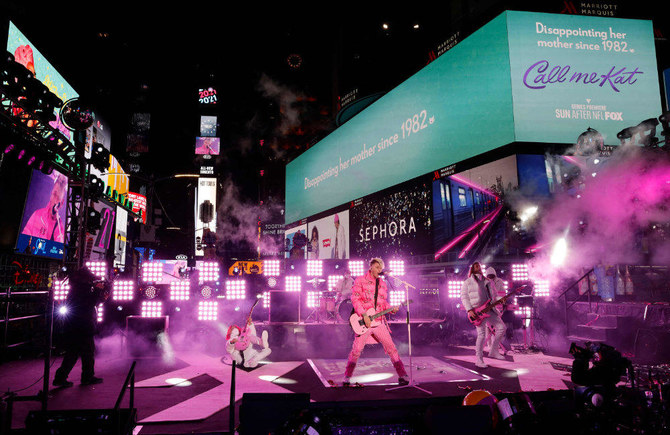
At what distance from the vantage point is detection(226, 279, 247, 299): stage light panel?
11695mm

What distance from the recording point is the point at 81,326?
715 centimetres

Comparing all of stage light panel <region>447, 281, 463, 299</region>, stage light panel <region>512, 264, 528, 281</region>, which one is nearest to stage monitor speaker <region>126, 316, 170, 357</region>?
stage light panel <region>447, 281, 463, 299</region>

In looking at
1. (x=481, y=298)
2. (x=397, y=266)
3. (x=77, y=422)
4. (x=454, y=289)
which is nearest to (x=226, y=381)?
(x=77, y=422)

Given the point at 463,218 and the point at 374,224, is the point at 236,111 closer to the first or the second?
the point at 374,224

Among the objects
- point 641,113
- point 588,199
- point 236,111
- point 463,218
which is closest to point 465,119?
point 463,218

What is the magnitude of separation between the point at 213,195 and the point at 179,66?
38.3 feet

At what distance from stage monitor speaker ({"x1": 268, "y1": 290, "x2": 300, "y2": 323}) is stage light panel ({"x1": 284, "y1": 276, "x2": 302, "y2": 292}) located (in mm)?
123

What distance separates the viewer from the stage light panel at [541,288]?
11688mm

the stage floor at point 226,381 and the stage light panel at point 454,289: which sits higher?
the stage light panel at point 454,289

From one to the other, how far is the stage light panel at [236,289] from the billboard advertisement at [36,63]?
6275 mm

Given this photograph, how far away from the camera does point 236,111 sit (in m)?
36.8

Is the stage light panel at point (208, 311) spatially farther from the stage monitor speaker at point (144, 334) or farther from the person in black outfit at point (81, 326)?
the person in black outfit at point (81, 326)

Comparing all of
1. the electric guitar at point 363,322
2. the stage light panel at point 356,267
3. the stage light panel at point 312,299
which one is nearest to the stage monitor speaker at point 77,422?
the electric guitar at point 363,322

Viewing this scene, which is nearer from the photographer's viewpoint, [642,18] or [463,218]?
[642,18]
